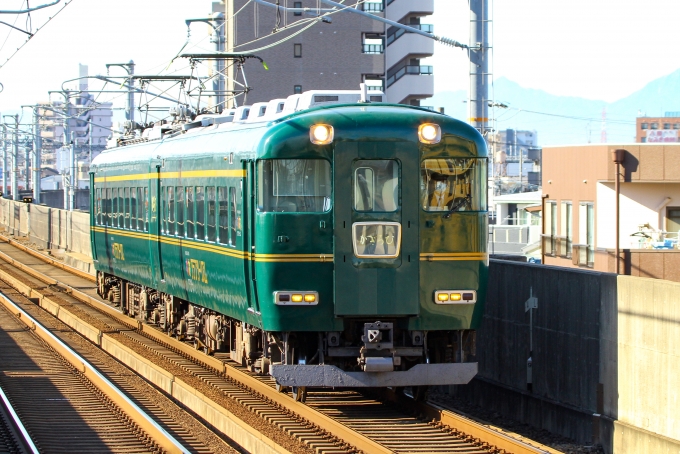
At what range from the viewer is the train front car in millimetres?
10922

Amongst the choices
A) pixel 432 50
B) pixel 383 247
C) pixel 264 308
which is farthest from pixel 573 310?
pixel 432 50

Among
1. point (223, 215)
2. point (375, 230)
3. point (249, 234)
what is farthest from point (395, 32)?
point (375, 230)

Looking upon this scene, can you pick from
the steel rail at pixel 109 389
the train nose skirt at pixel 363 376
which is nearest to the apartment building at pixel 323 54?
the steel rail at pixel 109 389

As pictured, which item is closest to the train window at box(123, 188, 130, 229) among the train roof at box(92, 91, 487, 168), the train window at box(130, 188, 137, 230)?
the train window at box(130, 188, 137, 230)

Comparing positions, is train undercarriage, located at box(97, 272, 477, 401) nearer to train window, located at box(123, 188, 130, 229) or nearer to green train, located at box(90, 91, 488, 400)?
green train, located at box(90, 91, 488, 400)

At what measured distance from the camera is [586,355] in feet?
36.2

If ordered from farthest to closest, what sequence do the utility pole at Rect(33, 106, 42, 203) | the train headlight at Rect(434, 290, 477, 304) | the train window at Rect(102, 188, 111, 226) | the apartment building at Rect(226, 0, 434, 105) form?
the utility pole at Rect(33, 106, 42, 203) → the apartment building at Rect(226, 0, 434, 105) → the train window at Rect(102, 188, 111, 226) → the train headlight at Rect(434, 290, 477, 304)

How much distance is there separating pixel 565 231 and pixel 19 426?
17.3 m

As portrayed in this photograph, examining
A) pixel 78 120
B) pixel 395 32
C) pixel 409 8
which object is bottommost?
pixel 78 120

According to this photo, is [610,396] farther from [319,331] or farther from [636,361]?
[319,331]

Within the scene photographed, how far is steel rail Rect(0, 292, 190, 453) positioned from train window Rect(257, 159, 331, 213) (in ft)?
7.82

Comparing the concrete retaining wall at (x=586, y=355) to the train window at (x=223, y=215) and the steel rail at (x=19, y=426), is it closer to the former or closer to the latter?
the train window at (x=223, y=215)

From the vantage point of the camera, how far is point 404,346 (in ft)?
37.1

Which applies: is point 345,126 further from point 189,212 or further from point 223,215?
point 189,212
